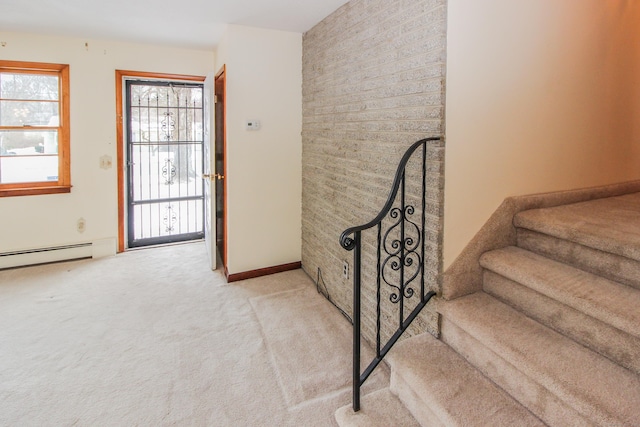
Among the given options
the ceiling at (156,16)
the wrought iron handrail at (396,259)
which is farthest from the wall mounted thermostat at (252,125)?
the wrought iron handrail at (396,259)

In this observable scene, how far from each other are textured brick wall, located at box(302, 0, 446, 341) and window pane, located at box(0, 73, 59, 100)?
2.67 metres

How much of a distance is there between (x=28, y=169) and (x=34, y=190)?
238mm

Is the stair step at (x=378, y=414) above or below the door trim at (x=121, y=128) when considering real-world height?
below

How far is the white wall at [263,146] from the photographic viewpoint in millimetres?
3354

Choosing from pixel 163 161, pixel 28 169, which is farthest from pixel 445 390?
pixel 28 169

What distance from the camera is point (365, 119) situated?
2.51 metres

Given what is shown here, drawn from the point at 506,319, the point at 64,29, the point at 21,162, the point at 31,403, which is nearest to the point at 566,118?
the point at 506,319

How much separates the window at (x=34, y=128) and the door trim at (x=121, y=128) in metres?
0.47

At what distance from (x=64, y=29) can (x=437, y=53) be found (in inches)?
140

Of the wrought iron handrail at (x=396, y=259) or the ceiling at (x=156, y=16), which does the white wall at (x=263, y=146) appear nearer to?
the ceiling at (x=156, y=16)

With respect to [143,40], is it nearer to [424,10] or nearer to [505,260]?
[424,10]

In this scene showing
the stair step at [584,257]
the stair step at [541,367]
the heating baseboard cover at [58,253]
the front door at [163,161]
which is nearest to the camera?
the stair step at [541,367]

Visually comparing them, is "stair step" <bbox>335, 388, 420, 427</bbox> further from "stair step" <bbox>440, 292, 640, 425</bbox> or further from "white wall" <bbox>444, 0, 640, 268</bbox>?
"white wall" <bbox>444, 0, 640, 268</bbox>

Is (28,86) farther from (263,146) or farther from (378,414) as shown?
(378,414)
